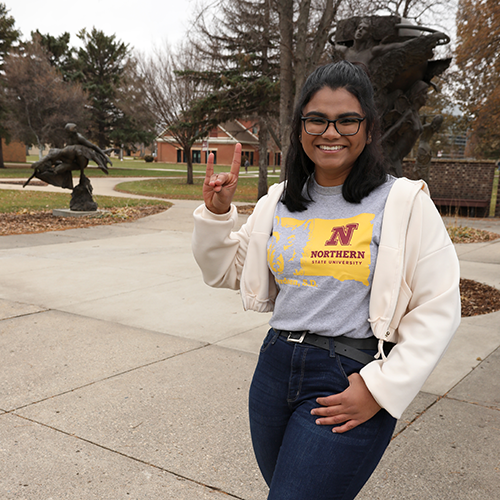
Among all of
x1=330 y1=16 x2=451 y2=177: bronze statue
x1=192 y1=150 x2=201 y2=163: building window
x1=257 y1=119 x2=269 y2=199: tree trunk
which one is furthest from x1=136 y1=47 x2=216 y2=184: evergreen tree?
x1=192 y1=150 x2=201 y2=163: building window

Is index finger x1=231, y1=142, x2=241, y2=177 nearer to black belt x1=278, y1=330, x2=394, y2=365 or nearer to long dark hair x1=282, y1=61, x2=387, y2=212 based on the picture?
long dark hair x1=282, y1=61, x2=387, y2=212

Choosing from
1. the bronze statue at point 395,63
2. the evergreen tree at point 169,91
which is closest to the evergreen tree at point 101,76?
the evergreen tree at point 169,91

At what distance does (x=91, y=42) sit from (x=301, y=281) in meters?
56.1

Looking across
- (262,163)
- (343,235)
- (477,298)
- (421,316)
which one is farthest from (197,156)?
(421,316)

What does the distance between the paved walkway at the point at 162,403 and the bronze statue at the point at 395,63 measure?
2.35 meters

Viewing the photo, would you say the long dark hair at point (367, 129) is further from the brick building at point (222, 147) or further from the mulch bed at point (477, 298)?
the brick building at point (222, 147)

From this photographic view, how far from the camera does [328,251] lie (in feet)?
5.35

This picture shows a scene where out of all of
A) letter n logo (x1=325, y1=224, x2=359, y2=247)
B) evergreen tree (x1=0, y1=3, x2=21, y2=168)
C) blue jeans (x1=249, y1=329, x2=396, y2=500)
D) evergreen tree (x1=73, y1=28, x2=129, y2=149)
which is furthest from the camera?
evergreen tree (x1=73, y1=28, x2=129, y2=149)

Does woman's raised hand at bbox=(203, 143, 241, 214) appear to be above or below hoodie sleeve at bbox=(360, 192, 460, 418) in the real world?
above

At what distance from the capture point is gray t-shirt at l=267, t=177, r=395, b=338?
1610mm

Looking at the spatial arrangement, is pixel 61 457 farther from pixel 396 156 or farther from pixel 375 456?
pixel 396 156

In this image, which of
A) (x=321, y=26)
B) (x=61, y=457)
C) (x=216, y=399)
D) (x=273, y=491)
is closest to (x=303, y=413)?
(x=273, y=491)

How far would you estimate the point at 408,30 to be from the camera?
20.1ft

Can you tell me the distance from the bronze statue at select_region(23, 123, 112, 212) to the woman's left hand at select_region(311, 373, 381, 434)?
1272 centimetres
